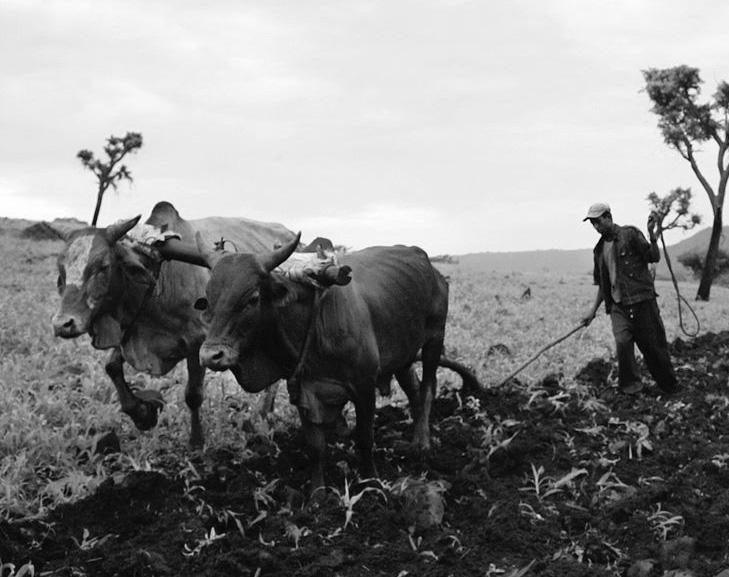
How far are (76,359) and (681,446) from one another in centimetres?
526

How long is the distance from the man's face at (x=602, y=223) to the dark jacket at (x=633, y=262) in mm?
110

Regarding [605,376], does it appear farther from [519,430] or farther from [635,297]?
[519,430]

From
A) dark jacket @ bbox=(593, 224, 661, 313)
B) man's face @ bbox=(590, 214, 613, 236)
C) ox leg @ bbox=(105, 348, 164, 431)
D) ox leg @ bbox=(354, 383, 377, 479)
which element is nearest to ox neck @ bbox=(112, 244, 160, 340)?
ox leg @ bbox=(105, 348, 164, 431)

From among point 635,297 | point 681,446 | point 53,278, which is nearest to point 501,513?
point 681,446

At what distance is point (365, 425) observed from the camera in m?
5.52

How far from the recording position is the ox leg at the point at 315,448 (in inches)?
211

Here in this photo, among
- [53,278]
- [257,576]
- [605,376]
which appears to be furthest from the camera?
[53,278]

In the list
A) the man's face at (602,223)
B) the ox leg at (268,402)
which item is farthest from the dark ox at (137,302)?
the man's face at (602,223)

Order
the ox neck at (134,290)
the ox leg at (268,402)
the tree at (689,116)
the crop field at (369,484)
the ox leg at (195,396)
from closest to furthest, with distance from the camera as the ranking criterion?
1. the crop field at (369,484)
2. the ox neck at (134,290)
3. the ox leg at (195,396)
4. the ox leg at (268,402)
5. the tree at (689,116)

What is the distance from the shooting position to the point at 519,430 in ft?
A: 23.4

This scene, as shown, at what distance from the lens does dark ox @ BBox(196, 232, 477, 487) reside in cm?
484

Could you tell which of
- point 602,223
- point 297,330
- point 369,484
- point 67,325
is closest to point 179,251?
point 67,325

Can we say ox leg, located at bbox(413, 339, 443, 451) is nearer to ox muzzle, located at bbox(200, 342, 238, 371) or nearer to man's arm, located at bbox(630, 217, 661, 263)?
ox muzzle, located at bbox(200, 342, 238, 371)

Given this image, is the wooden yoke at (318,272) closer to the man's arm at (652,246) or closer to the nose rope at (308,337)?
the nose rope at (308,337)
